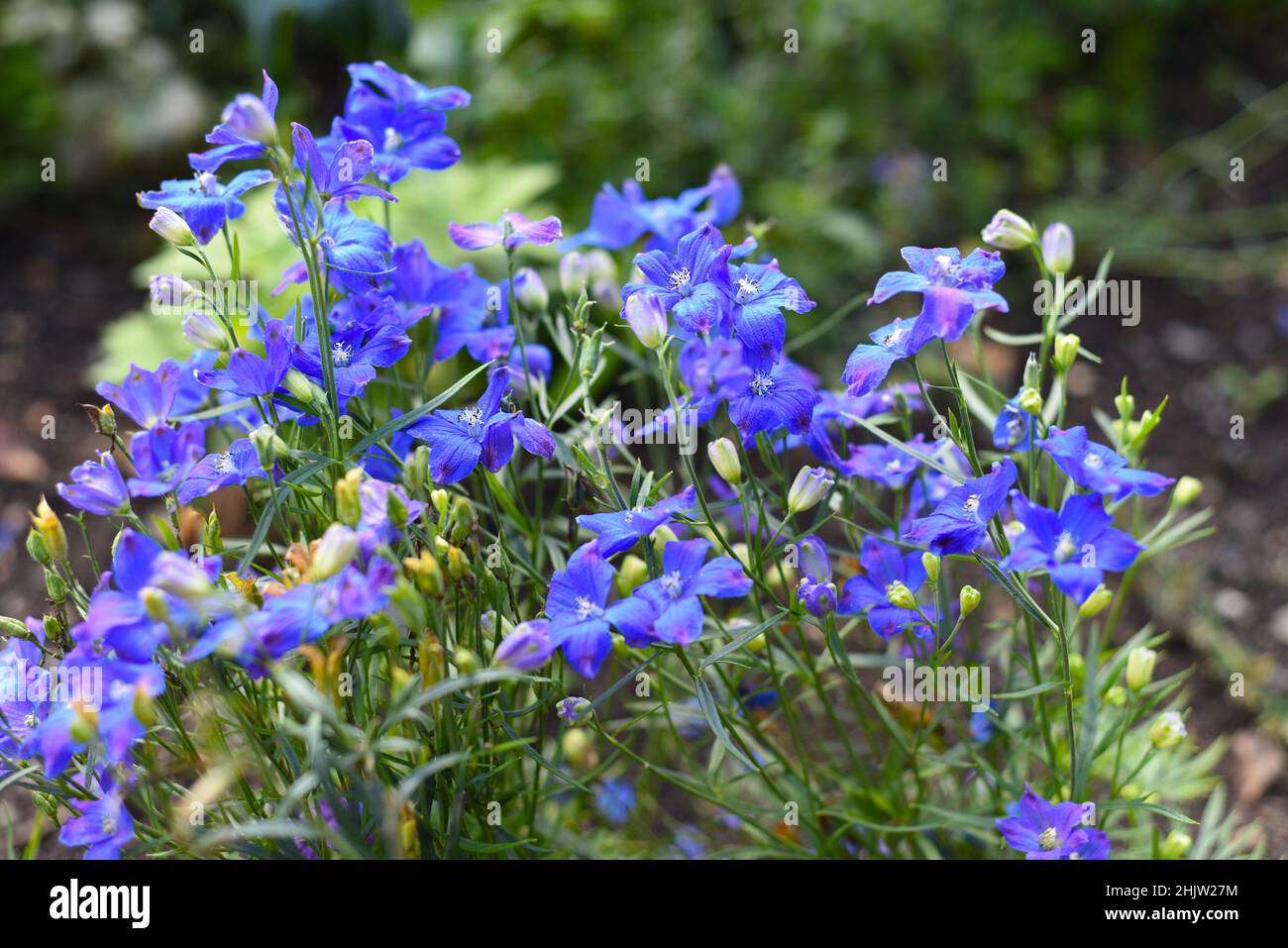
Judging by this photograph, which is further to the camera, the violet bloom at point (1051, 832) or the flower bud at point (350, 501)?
the violet bloom at point (1051, 832)

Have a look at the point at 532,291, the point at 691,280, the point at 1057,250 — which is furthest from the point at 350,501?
the point at 1057,250

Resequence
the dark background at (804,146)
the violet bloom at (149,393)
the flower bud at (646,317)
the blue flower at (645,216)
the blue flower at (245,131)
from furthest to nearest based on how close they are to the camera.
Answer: the dark background at (804,146) → the blue flower at (645,216) → the violet bloom at (149,393) → the flower bud at (646,317) → the blue flower at (245,131)

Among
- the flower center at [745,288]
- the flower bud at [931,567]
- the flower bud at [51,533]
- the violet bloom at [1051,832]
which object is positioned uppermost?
the flower center at [745,288]

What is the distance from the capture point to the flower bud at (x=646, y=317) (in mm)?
1097

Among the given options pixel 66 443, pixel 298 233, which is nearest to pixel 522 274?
pixel 298 233

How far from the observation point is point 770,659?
123 centimetres

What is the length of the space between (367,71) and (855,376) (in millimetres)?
685

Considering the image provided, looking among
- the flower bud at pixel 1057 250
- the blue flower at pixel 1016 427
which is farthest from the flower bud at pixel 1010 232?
the blue flower at pixel 1016 427

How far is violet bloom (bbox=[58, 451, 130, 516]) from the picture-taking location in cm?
107

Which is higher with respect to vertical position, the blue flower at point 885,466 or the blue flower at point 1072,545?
the blue flower at point 885,466

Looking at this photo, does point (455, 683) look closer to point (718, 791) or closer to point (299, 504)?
point (299, 504)

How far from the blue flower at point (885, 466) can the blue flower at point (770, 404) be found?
159 mm

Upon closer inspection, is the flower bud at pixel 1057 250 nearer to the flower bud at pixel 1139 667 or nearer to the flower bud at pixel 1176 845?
the flower bud at pixel 1139 667

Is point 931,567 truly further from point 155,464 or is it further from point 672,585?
point 155,464
